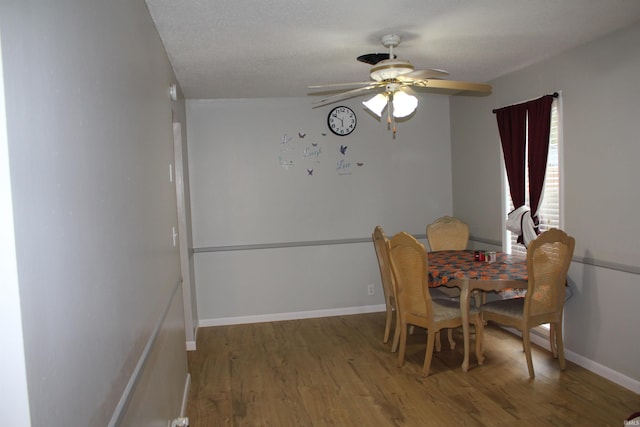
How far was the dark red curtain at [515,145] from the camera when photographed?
14.4ft

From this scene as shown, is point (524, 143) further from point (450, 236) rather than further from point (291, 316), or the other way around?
point (291, 316)

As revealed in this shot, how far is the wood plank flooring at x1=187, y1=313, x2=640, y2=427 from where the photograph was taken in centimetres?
312

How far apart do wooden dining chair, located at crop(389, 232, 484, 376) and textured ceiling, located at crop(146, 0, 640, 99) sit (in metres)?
1.45

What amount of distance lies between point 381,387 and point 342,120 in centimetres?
303

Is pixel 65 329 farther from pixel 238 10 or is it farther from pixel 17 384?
pixel 238 10

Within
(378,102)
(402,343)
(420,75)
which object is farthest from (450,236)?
(420,75)

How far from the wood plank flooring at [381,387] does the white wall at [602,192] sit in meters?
0.30

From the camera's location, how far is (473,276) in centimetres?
367

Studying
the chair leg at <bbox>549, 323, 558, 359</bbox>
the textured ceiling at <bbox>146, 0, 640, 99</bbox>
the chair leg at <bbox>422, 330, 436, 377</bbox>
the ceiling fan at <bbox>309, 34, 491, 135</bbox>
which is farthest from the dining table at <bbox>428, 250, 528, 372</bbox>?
the textured ceiling at <bbox>146, 0, 640, 99</bbox>

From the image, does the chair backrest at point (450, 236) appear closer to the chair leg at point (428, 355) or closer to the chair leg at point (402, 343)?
the chair leg at point (402, 343)

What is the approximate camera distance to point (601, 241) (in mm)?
3574

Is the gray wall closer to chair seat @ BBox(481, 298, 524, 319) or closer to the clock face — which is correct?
chair seat @ BBox(481, 298, 524, 319)

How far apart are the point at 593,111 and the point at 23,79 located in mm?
3782

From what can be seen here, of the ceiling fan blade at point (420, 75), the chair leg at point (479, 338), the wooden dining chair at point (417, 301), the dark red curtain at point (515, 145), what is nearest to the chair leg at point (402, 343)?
the wooden dining chair at point (417, 301)
